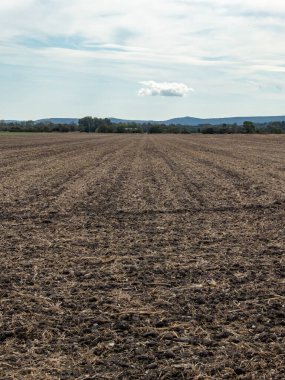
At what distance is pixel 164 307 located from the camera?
224 inches

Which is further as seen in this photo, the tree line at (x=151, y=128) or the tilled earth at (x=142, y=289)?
the tree line at (x=151, y=128)

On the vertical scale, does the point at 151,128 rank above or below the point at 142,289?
above

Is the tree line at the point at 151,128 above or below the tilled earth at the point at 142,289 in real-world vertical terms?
above

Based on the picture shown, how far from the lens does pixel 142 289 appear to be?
627cm

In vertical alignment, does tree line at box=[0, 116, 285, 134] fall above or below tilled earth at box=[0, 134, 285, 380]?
above

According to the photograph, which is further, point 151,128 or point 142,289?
point 151,128

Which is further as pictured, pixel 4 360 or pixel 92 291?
pixel 92 291

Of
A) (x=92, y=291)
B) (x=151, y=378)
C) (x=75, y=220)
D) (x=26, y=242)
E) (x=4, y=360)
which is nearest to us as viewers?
(x=151, y=378)

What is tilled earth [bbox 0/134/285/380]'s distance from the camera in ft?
14.5

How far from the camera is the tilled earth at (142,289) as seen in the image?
14.5 feet

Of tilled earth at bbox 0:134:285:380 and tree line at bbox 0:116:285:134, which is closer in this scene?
tilled earth at bbox 0:134:285:380

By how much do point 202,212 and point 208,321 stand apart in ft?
21.4

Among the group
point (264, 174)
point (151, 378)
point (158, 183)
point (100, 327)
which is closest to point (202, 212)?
point (158, 183)

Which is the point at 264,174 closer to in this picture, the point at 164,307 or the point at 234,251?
the point at 234,251
